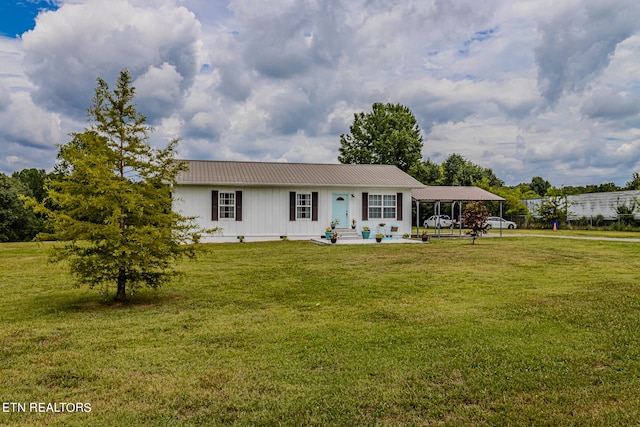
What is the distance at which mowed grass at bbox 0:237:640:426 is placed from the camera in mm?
3330

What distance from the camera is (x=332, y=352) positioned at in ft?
15.2

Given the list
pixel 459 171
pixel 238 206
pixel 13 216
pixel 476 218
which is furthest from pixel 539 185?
pixel 13 216

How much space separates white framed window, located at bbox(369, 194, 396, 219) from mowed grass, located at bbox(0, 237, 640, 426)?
12.9 meters

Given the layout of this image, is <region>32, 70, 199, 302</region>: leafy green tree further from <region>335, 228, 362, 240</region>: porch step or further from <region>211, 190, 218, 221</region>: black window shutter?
<region>335, 228, 362, 240</region>: porch step

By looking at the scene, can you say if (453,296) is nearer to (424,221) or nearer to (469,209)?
(469,209)

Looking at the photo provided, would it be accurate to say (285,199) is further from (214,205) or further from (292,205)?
(214,205)

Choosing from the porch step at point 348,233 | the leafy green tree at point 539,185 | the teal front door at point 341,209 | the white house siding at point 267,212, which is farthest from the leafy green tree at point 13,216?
the leafy green tree at point 539,185

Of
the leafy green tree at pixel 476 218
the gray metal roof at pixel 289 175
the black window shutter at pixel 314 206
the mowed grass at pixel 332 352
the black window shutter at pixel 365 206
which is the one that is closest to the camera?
the mowed grass at pixel 332 352

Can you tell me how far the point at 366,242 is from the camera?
→ 19.6m

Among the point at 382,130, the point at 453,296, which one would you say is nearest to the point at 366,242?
the point at 453,296

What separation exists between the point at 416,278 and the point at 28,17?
42.0 feet

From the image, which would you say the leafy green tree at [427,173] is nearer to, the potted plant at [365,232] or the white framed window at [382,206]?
the white framed window at [382,206]

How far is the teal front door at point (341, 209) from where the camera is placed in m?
21.9

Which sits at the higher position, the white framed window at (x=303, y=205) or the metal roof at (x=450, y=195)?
the metal roof at (x=450, y=195)
